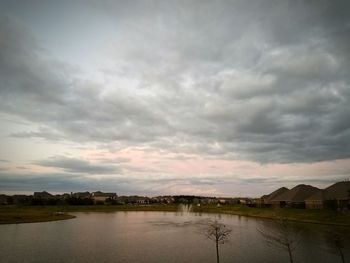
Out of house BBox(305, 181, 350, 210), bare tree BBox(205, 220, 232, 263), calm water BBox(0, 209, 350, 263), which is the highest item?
house BBox(305, 181, 350, 210)

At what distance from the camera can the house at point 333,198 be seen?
10131 centimetres

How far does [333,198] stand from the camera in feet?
368

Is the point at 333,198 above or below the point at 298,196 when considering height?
below

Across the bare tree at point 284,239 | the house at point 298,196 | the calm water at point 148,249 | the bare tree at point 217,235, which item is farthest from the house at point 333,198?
the bare tree at point 217,235

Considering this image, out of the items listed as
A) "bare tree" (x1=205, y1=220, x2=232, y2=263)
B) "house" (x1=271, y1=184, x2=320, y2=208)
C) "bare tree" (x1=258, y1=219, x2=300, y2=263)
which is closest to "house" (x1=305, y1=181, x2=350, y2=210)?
"house" (x1=271, y1=184, x2=320, y2=208)

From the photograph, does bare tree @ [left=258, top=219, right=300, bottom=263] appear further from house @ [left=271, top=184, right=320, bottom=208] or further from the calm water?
house @ [left=271, top=184, right=320, bottom=208]

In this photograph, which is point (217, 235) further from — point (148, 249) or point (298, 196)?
point (298, 196)

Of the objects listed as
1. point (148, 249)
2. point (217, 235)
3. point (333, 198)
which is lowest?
point (148, 249)

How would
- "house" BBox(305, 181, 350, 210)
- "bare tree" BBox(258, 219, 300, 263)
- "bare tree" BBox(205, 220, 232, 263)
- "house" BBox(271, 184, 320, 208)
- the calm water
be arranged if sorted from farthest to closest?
1. "house" BBox(271, 184, 320, 208)
2. "house" BBox(305, 181, 350, 210)
3. the calm water
4. "bare tree" BBox(205, 220, 232, 263)
5. "bare tree" BBox(258, 219, 300, 263)

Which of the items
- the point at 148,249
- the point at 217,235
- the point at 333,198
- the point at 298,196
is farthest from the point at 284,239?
the point at 298,196

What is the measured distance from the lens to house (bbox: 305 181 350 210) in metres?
101

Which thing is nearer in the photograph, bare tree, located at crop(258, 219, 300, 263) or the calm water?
bare tree, located at crop(258, 219, 300, 263)

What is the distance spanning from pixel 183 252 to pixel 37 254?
2014cm

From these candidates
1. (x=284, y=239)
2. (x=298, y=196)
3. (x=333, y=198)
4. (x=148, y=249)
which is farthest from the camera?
(x=298, y=196)
